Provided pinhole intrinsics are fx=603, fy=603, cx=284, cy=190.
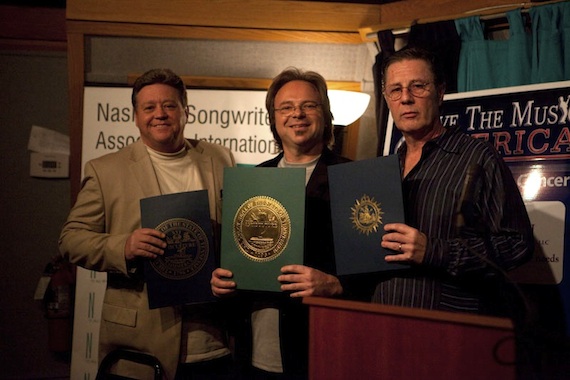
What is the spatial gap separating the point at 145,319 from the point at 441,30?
1.75m

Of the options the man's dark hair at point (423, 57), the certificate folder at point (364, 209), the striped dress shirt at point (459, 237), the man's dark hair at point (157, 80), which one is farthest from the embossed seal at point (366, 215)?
the man's dark hair at point (157, 80)

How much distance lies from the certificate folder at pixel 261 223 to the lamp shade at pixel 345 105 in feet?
3.83

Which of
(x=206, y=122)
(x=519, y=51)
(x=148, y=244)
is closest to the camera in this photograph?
(x=148, y=244)

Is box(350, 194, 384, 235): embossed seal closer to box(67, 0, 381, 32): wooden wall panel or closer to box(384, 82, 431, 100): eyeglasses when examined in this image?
box(384, 82, 431, 100): eyeglasses

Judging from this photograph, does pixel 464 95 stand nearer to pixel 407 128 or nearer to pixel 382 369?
pixel 407 128

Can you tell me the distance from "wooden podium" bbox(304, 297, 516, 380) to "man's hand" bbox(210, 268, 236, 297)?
493mm

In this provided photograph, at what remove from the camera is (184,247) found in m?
1.97

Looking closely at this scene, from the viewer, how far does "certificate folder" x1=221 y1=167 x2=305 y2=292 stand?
5.76 ft

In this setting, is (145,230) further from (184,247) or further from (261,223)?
(261,223)

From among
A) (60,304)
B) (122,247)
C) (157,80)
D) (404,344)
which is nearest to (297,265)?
(404,344)

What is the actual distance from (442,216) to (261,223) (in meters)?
0.52

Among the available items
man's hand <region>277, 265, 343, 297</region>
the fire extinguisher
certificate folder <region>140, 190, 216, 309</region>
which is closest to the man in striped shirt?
man's hand <region>277, 265, 343, 297</region>

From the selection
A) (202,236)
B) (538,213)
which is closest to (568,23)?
(538,213)

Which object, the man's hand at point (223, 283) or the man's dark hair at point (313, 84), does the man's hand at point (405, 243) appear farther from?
the man's dark hair at point (313, 84)
